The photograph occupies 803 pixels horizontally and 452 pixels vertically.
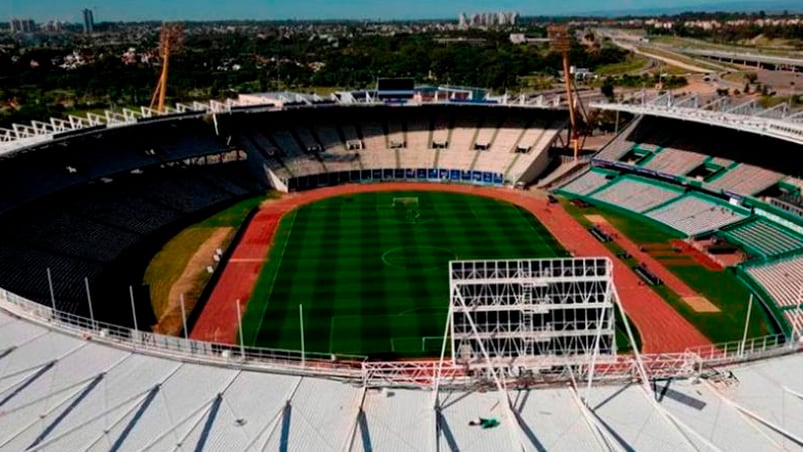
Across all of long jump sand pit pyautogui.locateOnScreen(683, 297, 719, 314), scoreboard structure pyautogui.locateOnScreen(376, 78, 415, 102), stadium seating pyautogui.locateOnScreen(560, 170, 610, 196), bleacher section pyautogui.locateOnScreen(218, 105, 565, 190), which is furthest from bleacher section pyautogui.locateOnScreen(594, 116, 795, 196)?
scoreboard structure pyautogui.locateOnScreen(376, 78, 415, 102)

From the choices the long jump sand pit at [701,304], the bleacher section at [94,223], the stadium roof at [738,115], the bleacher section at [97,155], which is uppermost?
the stadium roof at [738,115]

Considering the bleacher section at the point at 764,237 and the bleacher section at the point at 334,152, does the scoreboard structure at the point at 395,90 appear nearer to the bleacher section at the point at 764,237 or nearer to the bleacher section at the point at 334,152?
the bleacher section at the point at 334,152

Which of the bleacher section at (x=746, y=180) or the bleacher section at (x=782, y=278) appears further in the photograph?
the bleacher section at (x=746, y=180)

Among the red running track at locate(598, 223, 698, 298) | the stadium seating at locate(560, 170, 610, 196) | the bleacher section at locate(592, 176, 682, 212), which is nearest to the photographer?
the red running track at locate(598, 223, 698, 298)

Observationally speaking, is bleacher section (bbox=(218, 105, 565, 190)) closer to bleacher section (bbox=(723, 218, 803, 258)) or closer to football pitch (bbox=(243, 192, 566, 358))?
football pitch (bbox=(243, 192, 566, 358))

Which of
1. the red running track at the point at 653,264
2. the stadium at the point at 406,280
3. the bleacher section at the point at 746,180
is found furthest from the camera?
the bleacher section at the point at 746,180

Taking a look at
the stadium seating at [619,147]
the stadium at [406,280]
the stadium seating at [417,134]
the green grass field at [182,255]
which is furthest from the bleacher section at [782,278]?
the stadium seating at [417,134]

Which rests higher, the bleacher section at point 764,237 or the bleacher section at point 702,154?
the bleacher section at point 702,154
